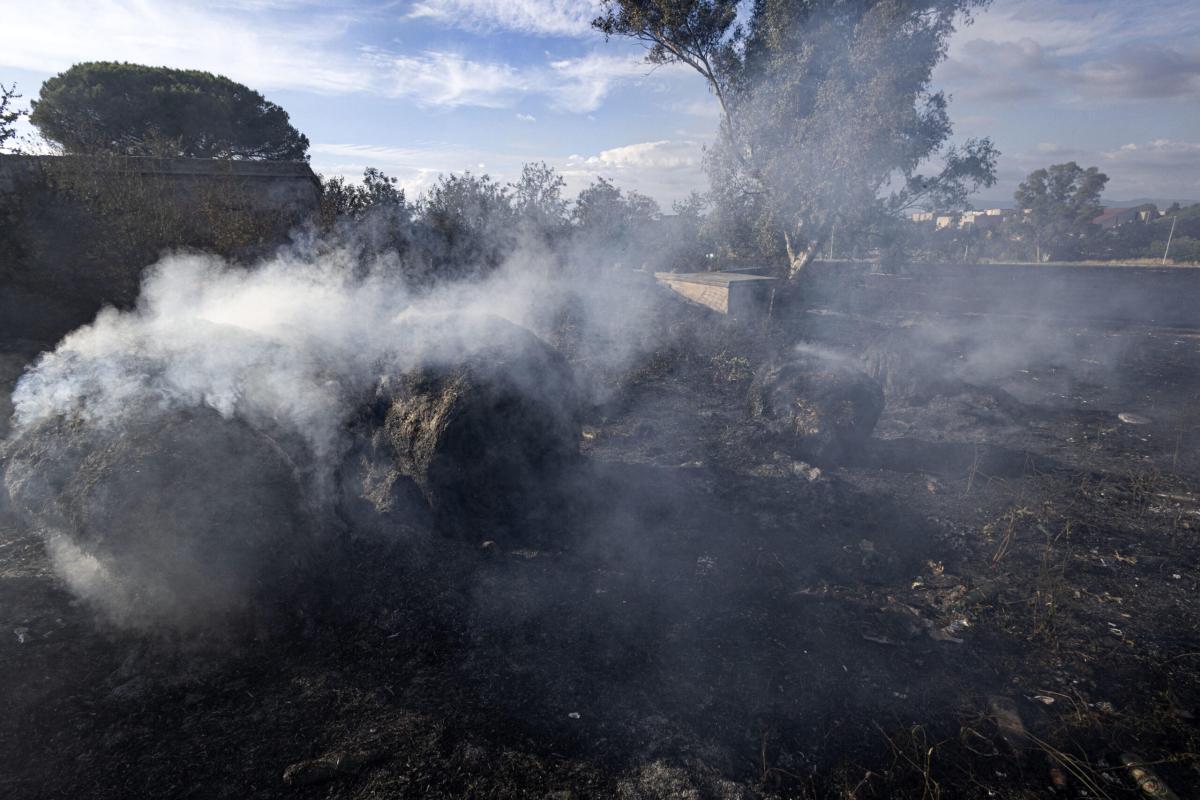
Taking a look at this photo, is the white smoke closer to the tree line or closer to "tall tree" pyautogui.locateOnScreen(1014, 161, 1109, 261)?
the tree line

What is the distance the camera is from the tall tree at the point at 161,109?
56.3 feet

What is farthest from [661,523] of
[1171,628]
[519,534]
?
[1171,628]

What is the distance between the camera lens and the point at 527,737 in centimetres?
299

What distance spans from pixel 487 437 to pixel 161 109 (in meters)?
22.6

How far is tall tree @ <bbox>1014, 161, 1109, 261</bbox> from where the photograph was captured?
29.5 metres

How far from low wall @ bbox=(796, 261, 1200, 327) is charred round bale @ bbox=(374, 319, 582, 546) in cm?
1374

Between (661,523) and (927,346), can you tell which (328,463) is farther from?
(927,346)

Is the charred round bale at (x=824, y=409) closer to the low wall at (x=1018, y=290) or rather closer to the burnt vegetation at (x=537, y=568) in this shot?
the burnt vegetation at (x=537, y=568)

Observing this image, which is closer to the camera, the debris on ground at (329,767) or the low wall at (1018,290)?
the debris on ground at (329,767)

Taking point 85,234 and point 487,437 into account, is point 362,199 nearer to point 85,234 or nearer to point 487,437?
point 85,234

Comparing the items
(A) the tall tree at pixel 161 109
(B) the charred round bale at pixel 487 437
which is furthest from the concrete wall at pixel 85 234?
(B) the charred round bale at pixel 487 437

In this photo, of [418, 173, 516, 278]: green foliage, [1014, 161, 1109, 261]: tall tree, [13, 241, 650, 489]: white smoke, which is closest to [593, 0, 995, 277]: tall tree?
[418, 173, 516, 278]: green foliage

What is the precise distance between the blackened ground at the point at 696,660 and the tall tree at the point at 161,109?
59.6ft

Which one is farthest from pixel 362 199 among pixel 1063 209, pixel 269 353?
pixel 1063 209
